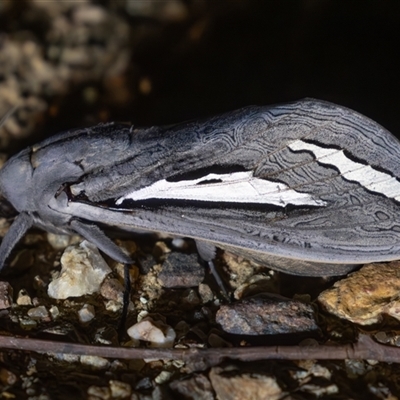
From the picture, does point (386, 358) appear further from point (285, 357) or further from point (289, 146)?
point (289, 146)

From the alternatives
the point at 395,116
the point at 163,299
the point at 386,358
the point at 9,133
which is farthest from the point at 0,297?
the point at 395,116

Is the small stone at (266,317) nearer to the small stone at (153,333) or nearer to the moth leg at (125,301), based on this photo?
the small stone at (153,333)

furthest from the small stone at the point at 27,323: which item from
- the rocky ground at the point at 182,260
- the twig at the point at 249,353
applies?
the twig at the point at 249,353

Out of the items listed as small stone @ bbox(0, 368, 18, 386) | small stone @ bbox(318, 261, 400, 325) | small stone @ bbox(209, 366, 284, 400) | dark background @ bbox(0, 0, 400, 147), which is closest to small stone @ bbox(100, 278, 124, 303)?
small stone @ bbox(0, 368, 18, 386)

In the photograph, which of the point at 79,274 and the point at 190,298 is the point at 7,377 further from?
the point at 190,298

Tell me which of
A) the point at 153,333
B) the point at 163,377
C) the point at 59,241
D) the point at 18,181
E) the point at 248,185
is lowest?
the point at 163,377

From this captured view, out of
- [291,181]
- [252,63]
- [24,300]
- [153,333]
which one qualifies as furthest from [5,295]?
[252,63]
